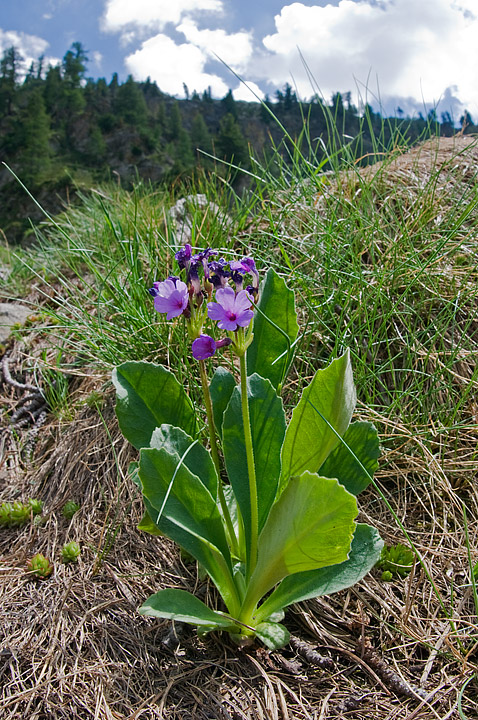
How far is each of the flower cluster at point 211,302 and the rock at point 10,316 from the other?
80.7 inches

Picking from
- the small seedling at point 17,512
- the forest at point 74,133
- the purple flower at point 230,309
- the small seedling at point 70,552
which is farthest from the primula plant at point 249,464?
the forest at point 74,133

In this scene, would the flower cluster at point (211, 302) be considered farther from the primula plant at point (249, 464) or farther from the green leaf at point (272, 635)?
the green leaf at point (272, 635)

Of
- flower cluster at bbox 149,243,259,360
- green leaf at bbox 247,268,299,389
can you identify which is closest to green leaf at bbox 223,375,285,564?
green leaf at bbox 247,268,299,389

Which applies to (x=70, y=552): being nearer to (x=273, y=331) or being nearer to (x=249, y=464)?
(x=249, y=464)

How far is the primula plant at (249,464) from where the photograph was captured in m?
0.87

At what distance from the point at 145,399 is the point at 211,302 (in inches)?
17.8

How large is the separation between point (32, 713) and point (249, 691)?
0.47m

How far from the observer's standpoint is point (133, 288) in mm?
1819

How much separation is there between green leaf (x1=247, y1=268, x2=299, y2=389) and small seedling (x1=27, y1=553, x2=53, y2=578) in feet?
2.75

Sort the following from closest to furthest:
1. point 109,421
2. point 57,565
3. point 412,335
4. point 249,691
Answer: point 249,691
point 57,565
point 412,335
point 109,421

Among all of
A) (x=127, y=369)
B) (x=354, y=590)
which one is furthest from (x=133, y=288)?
(x=354, y=590)

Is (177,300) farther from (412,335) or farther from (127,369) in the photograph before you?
(412,335)

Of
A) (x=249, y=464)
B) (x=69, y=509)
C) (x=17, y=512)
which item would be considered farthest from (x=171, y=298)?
(x=17, y=512)

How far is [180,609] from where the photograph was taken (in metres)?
0.95
